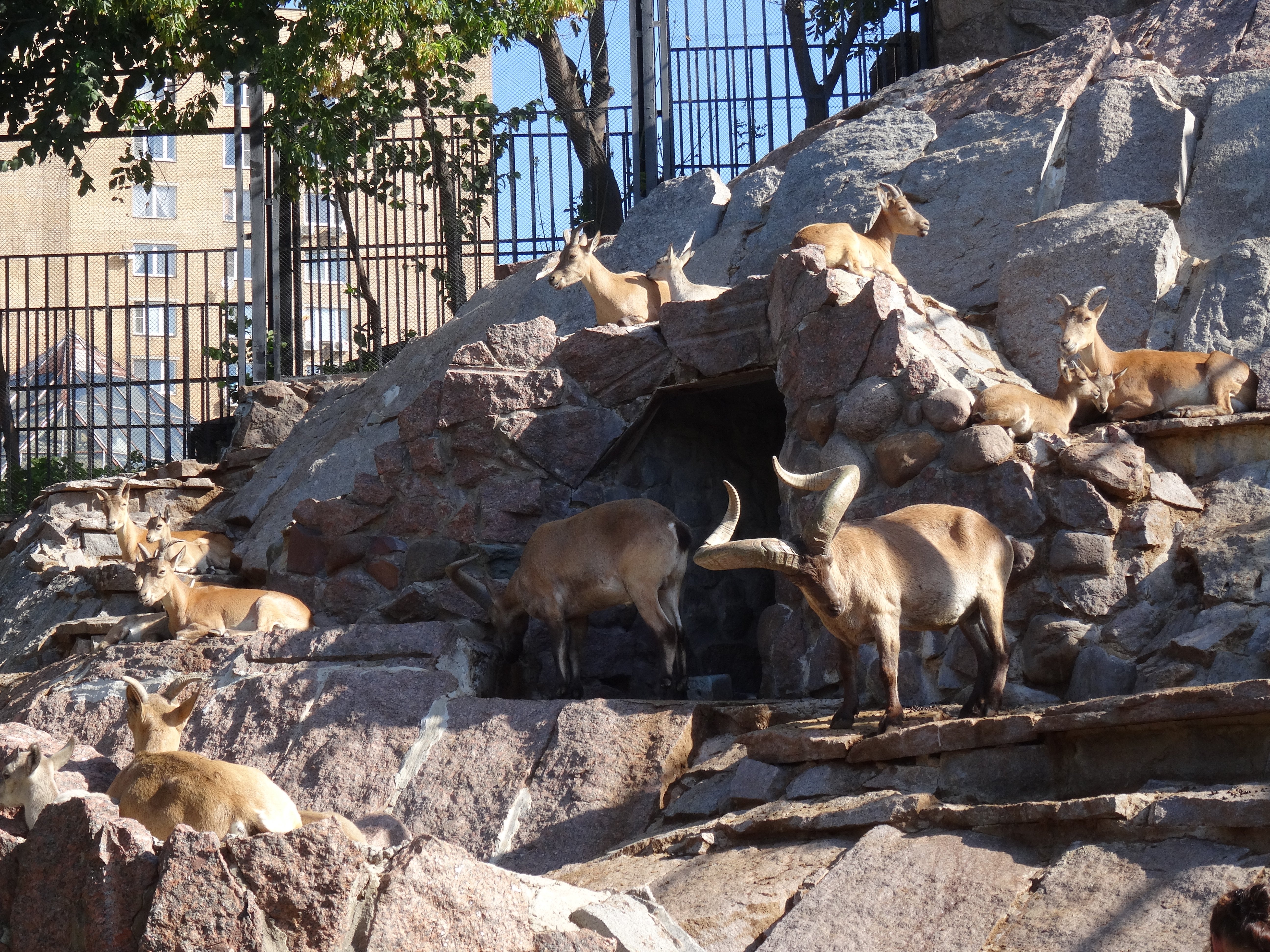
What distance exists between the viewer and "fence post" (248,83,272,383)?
13141 millimetres

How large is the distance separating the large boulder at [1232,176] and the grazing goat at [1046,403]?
198 cm

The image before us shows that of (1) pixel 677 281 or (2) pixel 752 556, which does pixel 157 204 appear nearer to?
(1) pixel 677 281

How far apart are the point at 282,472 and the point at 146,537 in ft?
4.20

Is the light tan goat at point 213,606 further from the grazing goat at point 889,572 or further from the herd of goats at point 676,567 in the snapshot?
the grazing goat at point 889,572

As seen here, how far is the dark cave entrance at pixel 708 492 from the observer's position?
29.8 ft

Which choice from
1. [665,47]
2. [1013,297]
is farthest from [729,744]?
[665,47]

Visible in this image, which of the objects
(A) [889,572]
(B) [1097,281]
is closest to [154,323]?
(B) [1097,281]

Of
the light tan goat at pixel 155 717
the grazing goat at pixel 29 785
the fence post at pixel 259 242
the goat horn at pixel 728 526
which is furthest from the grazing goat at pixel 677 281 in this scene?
the grazing goat at pixel 29 785

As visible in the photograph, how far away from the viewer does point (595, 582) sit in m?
8.23

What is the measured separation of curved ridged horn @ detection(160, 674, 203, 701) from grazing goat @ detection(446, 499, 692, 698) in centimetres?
201

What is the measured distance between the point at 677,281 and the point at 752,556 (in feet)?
18.2

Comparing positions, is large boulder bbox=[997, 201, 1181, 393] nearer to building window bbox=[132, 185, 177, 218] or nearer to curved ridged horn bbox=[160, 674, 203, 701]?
curved ridged horn bbox=[160, 674, 203, 701]

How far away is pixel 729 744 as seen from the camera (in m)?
6.54

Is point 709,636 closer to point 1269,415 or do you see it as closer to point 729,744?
point 729,744
